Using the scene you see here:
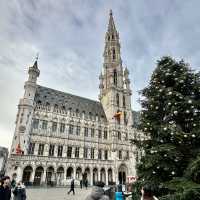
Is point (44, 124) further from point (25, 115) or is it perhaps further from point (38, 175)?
point (38, 175)

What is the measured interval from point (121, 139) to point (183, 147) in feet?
118

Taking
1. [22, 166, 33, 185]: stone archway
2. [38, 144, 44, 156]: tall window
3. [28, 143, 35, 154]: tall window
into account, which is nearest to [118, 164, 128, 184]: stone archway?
[38, 144, 44, 156]: tall window

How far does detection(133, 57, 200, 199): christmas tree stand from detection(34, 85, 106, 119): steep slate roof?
32.3 m

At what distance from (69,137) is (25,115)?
10024mm

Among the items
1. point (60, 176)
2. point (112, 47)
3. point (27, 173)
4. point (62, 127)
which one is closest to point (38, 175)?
point (27, 173)

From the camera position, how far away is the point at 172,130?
858 cm

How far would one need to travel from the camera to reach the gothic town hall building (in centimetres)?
3219

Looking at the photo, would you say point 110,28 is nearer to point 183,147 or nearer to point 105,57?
point 105,57

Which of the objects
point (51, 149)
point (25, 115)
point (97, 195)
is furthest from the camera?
point (51, 149)

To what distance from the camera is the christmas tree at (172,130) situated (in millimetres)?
7719

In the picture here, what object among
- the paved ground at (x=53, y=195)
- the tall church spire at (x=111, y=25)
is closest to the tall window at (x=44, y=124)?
the paved ground at (x=53, y=195)

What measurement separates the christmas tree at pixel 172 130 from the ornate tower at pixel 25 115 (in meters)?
27.5

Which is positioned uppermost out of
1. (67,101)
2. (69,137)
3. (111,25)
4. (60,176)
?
(111,25)

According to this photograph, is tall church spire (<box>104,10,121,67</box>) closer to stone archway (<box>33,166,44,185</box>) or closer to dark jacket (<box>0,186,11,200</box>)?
stone archway (<box>33,166,44,185</box>)
